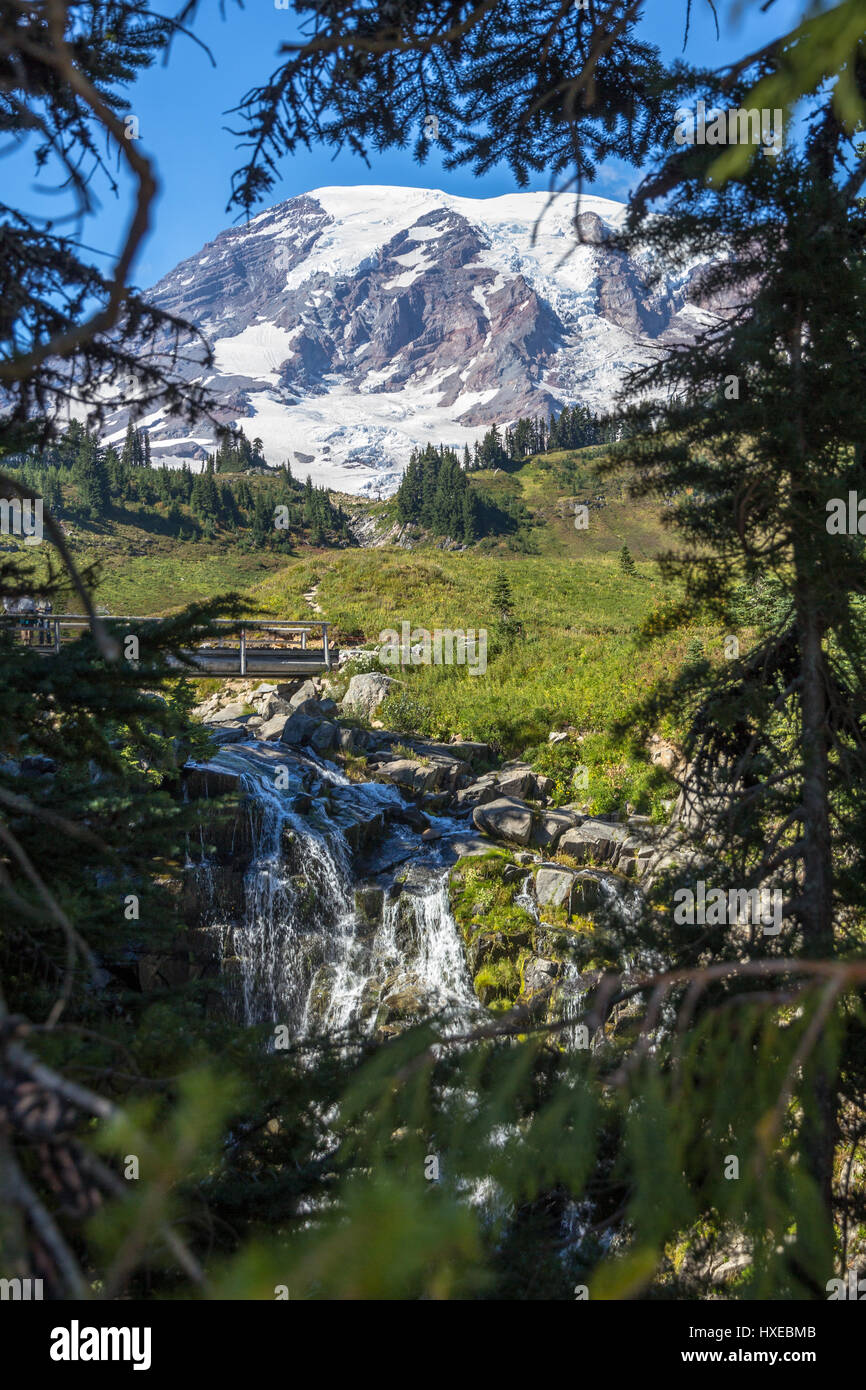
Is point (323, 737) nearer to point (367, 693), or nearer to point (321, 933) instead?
point (367, 693)

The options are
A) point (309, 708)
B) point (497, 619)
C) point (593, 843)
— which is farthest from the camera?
point (497, 619)

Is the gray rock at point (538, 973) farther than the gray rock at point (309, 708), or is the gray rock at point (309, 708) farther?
the gray rock at point (309, 708)

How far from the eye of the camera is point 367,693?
1716 centimetres

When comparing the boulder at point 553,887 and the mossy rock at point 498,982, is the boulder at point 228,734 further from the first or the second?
the mossy rock at point 498,982

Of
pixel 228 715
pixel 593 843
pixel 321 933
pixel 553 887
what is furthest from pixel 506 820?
pixel 228 715

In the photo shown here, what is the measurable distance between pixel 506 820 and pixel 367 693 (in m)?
6.45

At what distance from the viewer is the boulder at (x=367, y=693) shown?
55.3ft

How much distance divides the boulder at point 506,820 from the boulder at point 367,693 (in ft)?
17.3

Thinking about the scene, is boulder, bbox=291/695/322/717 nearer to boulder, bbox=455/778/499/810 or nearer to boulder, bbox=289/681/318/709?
boulder, bbox=289/681/318/709

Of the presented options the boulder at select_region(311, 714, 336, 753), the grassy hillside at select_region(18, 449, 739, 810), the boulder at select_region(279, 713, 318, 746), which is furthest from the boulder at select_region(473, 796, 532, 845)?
the boulder at select_region(279, 713, 318, 746)

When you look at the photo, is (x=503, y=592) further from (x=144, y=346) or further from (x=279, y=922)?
(x=144, y=346)

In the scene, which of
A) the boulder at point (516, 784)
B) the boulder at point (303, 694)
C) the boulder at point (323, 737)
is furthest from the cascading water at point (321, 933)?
the boulder at point (303, 694)
